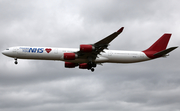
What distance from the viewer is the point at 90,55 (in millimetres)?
61656

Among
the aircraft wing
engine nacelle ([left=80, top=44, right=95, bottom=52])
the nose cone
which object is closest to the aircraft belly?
the aircraft wing

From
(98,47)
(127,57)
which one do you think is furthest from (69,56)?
(127,57)

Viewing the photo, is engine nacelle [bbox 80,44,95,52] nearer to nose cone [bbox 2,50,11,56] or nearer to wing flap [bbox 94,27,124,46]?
wing flap [bbox 94,27,124,46]

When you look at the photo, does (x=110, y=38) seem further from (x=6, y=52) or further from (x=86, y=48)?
(x=6, y=52)

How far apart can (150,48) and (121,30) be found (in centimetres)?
1598

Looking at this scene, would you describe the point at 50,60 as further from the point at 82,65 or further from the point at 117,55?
the point at 117,55

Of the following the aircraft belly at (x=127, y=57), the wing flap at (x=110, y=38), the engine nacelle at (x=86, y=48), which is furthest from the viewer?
the aircraft belly at (x=127, y=57)

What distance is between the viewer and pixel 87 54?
60969 millimetres

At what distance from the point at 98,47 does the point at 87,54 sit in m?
3.13

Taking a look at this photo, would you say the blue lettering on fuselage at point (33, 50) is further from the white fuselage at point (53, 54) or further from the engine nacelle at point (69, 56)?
the engine nacelle at point (69, 56)

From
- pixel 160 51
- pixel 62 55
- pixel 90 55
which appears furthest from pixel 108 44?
pixel 160 51

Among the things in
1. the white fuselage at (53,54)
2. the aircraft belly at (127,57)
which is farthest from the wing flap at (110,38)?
the aircraft belly at (127,57)

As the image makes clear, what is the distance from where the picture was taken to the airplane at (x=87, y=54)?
59062 millimetres

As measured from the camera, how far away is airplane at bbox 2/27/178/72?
59.1 m
